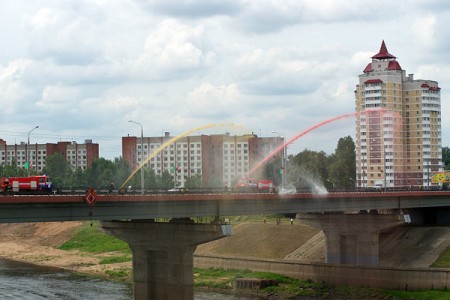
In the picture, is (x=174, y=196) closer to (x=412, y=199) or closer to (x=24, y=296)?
(x=24, y=296)

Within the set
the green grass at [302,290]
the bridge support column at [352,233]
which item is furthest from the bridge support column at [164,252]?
the bridge support column at [352,233]

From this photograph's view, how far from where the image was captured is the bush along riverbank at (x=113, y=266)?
92312 mm

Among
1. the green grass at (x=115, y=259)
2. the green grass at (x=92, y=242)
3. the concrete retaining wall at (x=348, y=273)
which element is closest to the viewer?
the concrete retaining wall at (x=348, y=273)

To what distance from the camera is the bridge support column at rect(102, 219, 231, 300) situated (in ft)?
247

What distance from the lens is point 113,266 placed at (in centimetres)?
11881

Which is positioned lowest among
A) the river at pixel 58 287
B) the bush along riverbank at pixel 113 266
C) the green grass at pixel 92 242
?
the river at pixel 58 287

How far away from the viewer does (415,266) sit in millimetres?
97688

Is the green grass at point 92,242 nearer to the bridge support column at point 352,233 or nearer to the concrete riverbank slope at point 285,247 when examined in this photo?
the concrete riverbank slope at point 285,247

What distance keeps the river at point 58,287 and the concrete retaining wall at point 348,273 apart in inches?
468

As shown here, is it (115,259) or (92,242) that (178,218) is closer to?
(115,259)

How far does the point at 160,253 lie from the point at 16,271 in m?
49.5

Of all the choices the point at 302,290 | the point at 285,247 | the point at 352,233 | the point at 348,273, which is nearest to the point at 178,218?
the point at 302,290

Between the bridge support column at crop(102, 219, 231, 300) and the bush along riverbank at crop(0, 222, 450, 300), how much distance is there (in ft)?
22.3

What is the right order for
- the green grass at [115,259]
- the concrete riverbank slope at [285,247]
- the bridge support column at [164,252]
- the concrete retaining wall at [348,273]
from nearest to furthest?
the bridge support column at [164,252]
the concrete retaining wall at [348,273]
the concrete riverbank slope at [285,247]
the green grass at [115,259]
